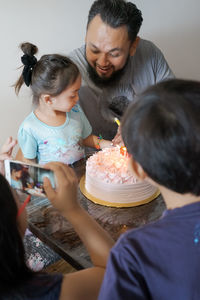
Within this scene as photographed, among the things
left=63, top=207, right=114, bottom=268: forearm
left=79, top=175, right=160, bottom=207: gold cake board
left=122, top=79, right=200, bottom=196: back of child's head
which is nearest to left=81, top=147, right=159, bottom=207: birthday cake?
left=79, top=175, right=160, bottom=207: gold cake board

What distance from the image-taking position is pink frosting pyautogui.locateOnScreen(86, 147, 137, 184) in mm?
1241

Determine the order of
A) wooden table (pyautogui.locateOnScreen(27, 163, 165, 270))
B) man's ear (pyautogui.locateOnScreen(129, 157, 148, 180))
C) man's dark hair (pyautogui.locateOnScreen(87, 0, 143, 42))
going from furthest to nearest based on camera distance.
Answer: man's dark hair (pyautogui.locateOnScreen(87, 0, 143, 42))
wooden table (pyautogui.locateOnScreen(27, 163, 165, 270))
man's ear (pyautogui.locateOnScreen(129, 157, 148, 180))

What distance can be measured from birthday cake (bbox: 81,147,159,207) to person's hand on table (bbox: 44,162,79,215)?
0.95 ft

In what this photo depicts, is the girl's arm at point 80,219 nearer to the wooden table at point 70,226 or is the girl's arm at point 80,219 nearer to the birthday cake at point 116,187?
the wooden table at point 70,226

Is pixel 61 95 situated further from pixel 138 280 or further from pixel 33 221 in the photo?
pixel 138 280

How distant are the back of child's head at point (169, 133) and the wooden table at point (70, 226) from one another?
0.43 m

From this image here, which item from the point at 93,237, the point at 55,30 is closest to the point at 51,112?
the point at 93,237

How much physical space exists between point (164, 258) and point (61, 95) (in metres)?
1.16

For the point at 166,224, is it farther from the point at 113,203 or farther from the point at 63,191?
the point at 113,203

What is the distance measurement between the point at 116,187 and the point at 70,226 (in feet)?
0.84

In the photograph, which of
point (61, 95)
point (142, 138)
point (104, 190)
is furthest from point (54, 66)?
point (142, 138)

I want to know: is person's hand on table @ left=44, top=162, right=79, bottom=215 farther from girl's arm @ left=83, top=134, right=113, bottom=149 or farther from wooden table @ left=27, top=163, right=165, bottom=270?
girl's arm @ left=83, top=134, right=113, bottom=149

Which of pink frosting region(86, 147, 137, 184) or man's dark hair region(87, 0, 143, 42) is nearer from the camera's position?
pink frosting region(86, 147, 137, 184)

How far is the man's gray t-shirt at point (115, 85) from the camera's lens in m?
2.04
